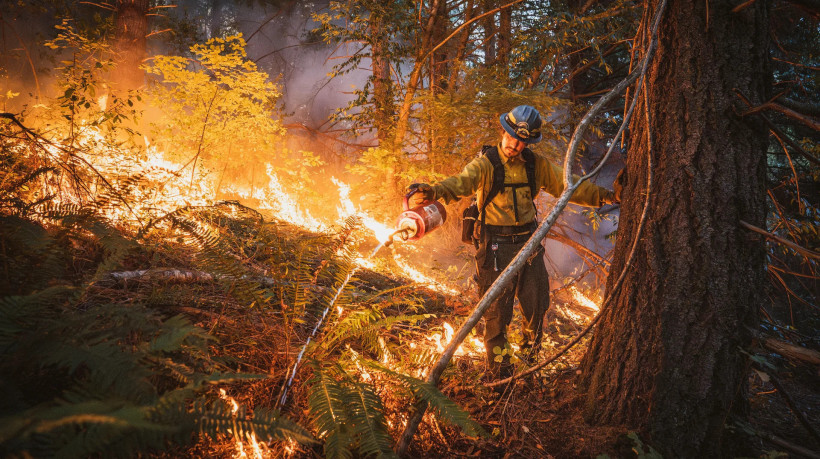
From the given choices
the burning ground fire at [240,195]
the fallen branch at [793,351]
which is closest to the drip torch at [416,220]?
the burning ground fire at [240,195]

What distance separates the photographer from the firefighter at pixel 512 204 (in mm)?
3607

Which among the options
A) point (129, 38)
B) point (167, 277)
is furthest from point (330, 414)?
point (129, 38)

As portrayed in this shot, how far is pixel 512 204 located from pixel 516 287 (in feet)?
2.67

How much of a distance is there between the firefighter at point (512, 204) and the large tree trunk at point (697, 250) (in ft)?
4.39

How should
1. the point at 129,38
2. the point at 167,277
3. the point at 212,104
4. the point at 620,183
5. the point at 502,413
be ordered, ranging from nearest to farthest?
the point at 502,413 < the point at 620,183 < the point at 167,277 < the point at 212,104 < the point at 129,38

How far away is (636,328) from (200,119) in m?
9.23

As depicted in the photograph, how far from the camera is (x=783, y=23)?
5004 mm

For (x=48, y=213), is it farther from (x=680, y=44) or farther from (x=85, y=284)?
(x=680, y=44)

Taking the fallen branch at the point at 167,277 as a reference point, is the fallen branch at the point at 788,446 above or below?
below

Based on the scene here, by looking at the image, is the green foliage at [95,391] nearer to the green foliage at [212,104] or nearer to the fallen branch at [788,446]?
the fallen branch at [788,446]

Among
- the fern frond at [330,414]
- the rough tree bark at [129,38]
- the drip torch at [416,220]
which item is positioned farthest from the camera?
the rough tree bark at [129,38]

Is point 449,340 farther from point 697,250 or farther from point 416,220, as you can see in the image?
point 697,250

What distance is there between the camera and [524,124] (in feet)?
11.7

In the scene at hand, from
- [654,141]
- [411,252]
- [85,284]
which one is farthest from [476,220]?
[411,252]
